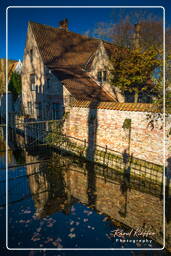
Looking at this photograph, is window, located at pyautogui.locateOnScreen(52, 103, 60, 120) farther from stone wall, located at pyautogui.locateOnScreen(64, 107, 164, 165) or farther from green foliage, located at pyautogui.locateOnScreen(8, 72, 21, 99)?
green foliage, located at pyautogui.locateOnScreen(8, 72, 21, 99)

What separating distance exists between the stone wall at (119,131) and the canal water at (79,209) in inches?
63.0

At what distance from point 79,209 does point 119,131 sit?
16.3ft

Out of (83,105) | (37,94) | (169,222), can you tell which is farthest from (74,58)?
(169,222)

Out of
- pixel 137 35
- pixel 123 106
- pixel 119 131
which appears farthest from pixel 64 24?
pixel 119 131

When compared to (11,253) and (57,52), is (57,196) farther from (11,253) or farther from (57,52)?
(57,52)

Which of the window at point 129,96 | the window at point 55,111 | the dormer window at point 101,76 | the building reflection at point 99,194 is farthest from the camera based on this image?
the window at point 129,96

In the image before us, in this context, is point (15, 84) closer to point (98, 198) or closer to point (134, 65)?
point (134, 65)

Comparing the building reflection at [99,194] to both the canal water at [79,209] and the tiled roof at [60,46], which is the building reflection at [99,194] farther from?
the tiled roof at [60,46]

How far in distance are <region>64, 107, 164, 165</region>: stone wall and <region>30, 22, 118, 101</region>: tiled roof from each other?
12.3ft

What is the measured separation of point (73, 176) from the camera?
397 inches

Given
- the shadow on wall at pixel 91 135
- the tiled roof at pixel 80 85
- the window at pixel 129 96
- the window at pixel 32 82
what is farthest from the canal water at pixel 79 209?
the window at pixel 32 82

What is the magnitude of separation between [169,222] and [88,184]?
3.94m

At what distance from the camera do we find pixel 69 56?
2167 cm

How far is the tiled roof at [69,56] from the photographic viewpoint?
17422 mm
